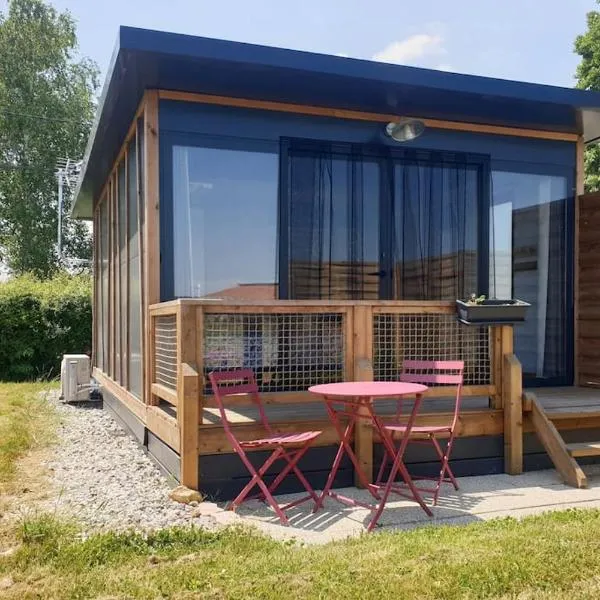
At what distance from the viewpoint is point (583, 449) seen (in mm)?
4113

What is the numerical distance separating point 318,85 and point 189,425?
8.40 ft

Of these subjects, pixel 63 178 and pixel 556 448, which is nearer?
pixel 556 448

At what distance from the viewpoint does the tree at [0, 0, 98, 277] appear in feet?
66.2

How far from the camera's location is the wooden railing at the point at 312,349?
365 cm

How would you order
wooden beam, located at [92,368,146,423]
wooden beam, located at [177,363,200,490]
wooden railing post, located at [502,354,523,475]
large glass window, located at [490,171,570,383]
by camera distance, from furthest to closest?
large glass window, located at [490,171,570,383], wooden beam, located at [92,368,146,423], wooden railing post, located at [502,354,523,475], wooden beam, located at [177,363,200,490]

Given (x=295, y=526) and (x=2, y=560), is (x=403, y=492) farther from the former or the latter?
(x=2, y=560)

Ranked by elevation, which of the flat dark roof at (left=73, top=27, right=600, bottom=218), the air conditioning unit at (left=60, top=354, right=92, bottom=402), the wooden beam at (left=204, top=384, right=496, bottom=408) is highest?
the flat dark roof at (left=73, top=27, right=600, bottom=218)

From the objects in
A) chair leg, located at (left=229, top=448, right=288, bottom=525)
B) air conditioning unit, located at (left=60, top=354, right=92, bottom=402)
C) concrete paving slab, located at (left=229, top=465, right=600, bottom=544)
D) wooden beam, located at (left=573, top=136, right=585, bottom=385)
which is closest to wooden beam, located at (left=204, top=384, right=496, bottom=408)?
chair leg, located at (left=229, top=448, right=288, bottom=525)

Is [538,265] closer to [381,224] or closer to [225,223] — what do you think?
[381,224]

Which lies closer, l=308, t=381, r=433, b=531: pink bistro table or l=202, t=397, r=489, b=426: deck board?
l=308, t=381, r=433, b=531: pink bistro table

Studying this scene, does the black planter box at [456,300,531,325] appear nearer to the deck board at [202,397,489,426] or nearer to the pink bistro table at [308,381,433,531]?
the deck board at [202,397,489,426]

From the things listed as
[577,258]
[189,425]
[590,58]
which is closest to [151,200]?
[189,425]

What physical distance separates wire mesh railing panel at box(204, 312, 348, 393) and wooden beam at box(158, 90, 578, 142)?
1.71 meters

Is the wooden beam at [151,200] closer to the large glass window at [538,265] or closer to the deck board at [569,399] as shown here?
the deck board at [569,399]
